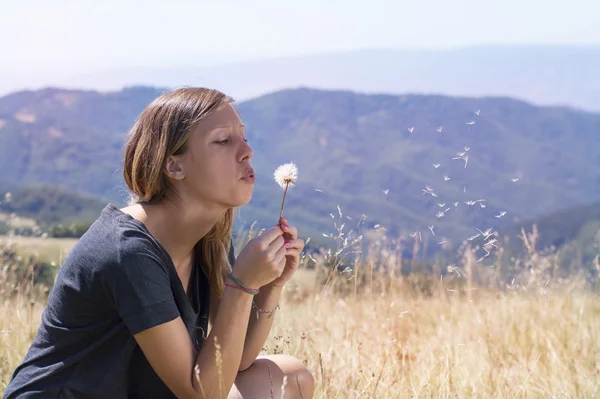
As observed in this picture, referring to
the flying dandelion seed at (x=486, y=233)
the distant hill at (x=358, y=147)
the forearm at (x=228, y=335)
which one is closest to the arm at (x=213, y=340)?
the forearm at (x=228, y=335)

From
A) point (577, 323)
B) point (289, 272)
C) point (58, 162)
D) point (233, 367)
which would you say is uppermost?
point (289, 272)

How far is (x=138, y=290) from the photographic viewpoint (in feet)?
7.36

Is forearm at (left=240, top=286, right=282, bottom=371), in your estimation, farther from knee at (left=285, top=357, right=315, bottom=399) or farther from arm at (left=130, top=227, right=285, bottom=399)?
arm at (left=130, top=227, right=285, bottom=399)

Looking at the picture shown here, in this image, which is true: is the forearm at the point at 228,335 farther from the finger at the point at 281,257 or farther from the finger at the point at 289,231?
the finger at the point at 289,231

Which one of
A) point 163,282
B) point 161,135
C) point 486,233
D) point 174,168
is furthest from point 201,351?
point 486,233

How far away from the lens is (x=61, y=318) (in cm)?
242

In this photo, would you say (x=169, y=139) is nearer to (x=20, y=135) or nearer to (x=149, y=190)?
(x=149, y=190)

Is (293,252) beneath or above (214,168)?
beneath

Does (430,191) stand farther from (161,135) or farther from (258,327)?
(161,135)

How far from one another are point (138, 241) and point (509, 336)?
335 centimetres

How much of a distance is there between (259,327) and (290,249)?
375 millimetres

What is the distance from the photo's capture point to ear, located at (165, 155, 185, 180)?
8.20ft

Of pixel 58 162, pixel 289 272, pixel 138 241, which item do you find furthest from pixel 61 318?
Result: pixel 58 162

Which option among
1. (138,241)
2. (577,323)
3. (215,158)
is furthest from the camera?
(577,323)
